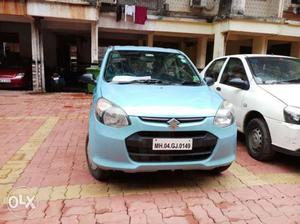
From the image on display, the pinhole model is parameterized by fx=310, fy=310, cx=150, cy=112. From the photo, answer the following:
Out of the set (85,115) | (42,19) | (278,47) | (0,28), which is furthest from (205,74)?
(278,47)

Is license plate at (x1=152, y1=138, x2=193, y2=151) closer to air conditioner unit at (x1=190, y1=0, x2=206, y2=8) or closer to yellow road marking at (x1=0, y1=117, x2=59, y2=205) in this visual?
yellow road marking at (x1=0, y1=117, x2=59, y2=205)

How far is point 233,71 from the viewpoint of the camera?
5543mm

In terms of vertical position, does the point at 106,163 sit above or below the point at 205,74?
below

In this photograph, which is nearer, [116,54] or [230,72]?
[116,54]

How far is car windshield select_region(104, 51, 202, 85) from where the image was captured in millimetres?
4129

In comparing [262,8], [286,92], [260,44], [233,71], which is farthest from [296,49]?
[286,92]

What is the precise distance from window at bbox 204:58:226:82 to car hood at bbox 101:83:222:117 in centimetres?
234

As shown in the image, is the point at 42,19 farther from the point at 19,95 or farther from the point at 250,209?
the point at 250,209

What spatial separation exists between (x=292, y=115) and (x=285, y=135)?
10.6 inches

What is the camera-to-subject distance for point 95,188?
3.52 meters

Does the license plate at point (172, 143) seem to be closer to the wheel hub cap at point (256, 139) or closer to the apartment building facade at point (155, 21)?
the wheel hub cap at point (256, 139)

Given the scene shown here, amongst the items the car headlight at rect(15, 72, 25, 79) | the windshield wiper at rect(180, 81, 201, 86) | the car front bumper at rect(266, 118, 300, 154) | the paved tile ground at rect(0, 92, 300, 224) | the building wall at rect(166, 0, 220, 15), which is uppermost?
the building wall at rect(166, 0, 220, 15)

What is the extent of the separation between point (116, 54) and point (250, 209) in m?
2.80

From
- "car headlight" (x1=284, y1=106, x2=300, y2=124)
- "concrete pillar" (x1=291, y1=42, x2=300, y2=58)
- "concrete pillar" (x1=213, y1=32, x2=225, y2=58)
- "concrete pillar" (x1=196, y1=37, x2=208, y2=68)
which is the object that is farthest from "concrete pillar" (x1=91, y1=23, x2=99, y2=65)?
"concrete pillar" (x1=291, y1=42, x2=300, y2=58)
